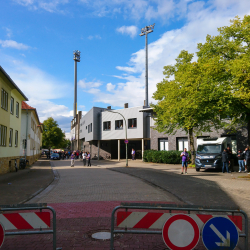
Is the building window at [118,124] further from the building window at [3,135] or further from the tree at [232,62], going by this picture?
the tree at [232,62]

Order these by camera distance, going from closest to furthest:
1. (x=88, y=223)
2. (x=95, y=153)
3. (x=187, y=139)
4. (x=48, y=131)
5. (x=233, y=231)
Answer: (x=233, y=231) < (x=88, y=223) < (x=187, y=139) < (x=95, y=153) < (x=48, y=131)

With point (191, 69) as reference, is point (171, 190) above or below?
below

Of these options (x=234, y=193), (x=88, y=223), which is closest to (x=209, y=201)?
(x=234, y=193)

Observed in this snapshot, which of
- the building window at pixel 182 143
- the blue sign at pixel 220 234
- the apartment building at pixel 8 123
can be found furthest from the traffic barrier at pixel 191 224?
the building window at pixel 182 143

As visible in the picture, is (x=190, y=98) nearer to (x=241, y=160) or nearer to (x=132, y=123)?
(x=241, y=160)

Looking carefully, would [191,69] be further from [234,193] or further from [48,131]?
[48,131]

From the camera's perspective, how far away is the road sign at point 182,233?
12.5 ft

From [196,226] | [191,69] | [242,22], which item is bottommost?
[196,226]

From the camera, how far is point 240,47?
55.4ft

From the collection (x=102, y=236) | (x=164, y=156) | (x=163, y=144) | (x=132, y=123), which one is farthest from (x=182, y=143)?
(x=102, y=236)

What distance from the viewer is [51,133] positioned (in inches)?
2896

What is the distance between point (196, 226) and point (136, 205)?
0.87 metres

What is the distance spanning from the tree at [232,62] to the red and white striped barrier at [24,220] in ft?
43.9

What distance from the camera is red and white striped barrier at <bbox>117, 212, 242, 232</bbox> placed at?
381cm
